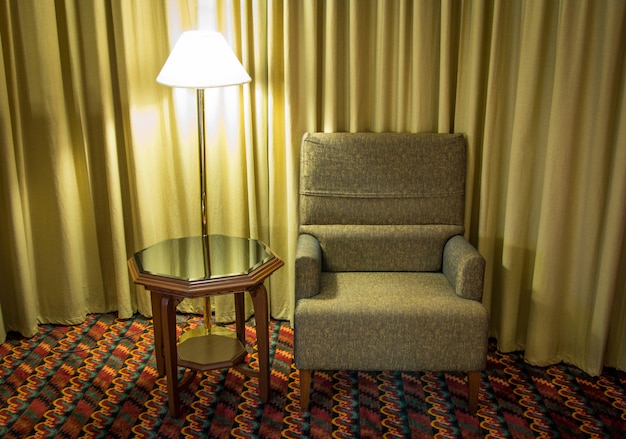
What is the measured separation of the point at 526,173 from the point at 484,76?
0.50m

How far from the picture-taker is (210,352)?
2.43 meters

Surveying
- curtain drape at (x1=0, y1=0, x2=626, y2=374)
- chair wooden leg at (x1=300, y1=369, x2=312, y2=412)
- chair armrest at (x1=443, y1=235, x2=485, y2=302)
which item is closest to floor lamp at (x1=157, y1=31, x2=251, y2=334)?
curtain drape at (x1=0, y1=0, x2=626, y2=374)

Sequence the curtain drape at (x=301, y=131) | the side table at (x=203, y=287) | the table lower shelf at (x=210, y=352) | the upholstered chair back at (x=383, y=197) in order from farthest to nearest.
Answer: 1. the upholstered chair back at (x=383, y=197)
2. the curtain drape at (x=301, y=131)
3. the table lower shelf at (x=210, y=352)
4. the side table at (x=203, y=287)

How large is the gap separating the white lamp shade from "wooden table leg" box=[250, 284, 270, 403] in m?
0.85

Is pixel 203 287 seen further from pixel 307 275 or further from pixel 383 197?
pixel 383 197

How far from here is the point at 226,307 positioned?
3.07 m

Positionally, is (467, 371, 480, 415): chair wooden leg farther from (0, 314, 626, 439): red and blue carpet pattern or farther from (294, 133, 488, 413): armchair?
(294, 133, 488, 413): armchair

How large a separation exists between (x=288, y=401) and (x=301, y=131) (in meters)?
1.27

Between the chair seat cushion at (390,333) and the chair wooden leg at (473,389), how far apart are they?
56 millimetres

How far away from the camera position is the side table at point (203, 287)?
2.12m

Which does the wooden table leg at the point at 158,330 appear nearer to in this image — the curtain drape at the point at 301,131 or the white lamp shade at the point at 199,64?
the curtain drape at the point at 301,131

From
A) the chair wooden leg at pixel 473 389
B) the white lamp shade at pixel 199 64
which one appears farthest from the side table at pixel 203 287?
the chair wooden leg at pixel 473 389

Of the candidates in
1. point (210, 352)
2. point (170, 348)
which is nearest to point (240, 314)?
point (210, 352)

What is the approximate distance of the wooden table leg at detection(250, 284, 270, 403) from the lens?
7.35 feet
